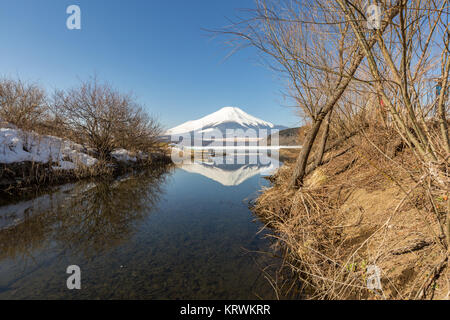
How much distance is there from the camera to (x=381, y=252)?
1.63m

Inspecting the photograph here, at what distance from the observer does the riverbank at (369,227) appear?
1.29 meters

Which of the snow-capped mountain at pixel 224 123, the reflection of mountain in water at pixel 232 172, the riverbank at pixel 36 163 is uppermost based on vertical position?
the snow-capped mountain at pixel 224 123

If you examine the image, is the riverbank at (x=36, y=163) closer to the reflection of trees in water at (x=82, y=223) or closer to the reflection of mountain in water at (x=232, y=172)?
the reflection of trees in water at (x=82, y=223)

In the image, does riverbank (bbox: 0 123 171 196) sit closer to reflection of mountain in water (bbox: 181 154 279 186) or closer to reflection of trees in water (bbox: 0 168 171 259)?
reflection of trees in water (bbox: 0 168 171 259)

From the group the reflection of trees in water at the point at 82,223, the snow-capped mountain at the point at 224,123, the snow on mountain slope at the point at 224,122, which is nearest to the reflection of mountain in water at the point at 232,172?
the reflection of trees in water at the point at 82,223

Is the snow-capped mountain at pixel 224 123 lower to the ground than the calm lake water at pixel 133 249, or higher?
higher

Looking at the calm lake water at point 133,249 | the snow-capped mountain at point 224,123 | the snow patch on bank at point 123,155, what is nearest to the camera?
the calm lake water at point 133,249

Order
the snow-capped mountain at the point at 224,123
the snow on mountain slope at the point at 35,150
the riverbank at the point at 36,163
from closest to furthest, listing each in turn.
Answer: the riverbank at the point at 36,163, the snow on mountain slope at the point at 35,150, the snow-capped mountain at the point at 224,123

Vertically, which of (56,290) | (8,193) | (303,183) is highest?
(303,183)

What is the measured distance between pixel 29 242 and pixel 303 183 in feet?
16.7

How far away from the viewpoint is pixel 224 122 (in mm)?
88000

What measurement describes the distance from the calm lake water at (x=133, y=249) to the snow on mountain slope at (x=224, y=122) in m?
76.3
